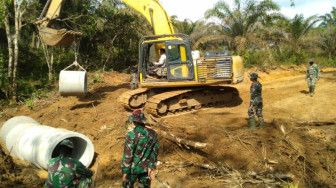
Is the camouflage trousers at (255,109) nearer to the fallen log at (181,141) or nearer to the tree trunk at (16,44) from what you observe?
the fallen log at (181,141)

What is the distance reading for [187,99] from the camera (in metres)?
10.2

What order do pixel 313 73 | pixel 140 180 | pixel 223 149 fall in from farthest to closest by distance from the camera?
pixel 313 73 < pixel 223 149 < pixel 140 180

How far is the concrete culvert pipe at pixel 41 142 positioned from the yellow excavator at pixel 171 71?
299 cm

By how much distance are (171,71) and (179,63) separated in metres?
0.38

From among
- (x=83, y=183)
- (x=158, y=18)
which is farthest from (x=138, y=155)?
(x=158, y=18)

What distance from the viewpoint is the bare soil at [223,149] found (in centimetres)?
546

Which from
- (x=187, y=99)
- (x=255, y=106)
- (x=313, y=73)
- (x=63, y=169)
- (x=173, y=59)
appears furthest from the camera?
(x=313, y=73)

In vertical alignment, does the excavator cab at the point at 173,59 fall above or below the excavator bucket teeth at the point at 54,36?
below

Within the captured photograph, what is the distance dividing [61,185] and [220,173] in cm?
318

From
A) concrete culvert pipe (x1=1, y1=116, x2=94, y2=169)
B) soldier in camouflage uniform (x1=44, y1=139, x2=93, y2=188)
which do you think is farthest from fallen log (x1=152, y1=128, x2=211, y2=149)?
soldier in camouflage uniform (x1=44, y1=139, x2=93, y2=188)

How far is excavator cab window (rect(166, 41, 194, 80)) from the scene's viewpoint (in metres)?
9.43

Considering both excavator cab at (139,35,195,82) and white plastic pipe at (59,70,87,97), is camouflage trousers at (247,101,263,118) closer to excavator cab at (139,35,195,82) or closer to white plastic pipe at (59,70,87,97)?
excavator cab at (139,35,195,82)

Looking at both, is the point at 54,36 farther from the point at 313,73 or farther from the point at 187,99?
the point at 313,73

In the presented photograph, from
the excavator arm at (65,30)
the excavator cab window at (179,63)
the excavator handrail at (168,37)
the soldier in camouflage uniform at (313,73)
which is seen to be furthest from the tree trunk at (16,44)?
the soldier in camouflage uniform at (313,73)
